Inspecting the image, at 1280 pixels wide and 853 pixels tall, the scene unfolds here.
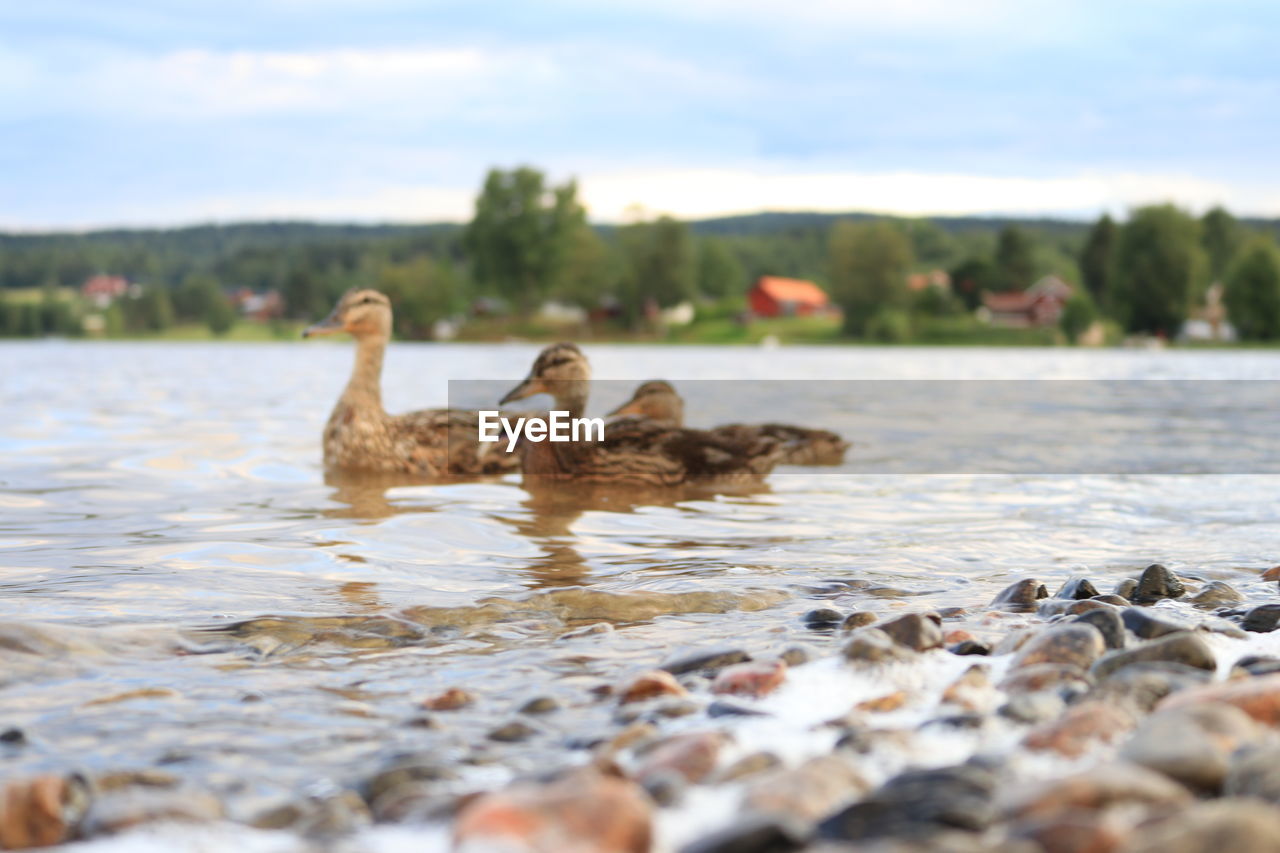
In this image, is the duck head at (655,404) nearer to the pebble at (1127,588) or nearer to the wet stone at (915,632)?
the pebble at (1127,588)

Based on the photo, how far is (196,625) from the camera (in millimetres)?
4789

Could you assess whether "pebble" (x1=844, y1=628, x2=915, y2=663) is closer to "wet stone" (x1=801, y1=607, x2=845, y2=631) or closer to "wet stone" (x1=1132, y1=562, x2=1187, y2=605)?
"wet stone" (x1=801, y1=607, x2=845, y2=631)

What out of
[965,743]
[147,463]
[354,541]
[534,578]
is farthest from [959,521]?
[147,463]

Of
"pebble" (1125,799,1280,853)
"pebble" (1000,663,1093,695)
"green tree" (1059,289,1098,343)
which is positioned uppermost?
"green tree" (1059,289,1098,343)

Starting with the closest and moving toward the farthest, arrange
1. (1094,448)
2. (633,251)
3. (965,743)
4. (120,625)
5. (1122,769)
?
1. (1122,769)
2. (965,743)
3. (120,625)
4. (1094,448)
5. (633,251)

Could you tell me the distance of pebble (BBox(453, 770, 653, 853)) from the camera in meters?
2.43

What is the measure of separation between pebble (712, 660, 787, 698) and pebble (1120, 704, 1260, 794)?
3.68 ft

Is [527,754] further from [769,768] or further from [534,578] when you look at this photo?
[534,578]

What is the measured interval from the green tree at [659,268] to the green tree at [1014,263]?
32.6 m

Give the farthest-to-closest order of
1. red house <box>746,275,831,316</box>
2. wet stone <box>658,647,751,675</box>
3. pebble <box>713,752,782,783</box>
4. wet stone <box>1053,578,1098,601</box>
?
red house <box>746,275,831,316</box>
wet stone <box>1053,578,1098,601</box>
wet stone <box>658,647,751,675</box>
pebble <box>713,752,782,783</box>

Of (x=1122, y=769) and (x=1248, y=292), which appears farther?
(x=1248, y=292)

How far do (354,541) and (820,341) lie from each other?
9558 cm

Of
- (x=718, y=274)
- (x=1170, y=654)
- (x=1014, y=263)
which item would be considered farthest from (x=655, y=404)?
(x=718, y=274)

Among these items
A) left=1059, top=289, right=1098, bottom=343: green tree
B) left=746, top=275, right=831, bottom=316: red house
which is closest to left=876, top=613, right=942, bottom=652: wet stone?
left=1059, top=289, right=1098, bottom=343: green tree
